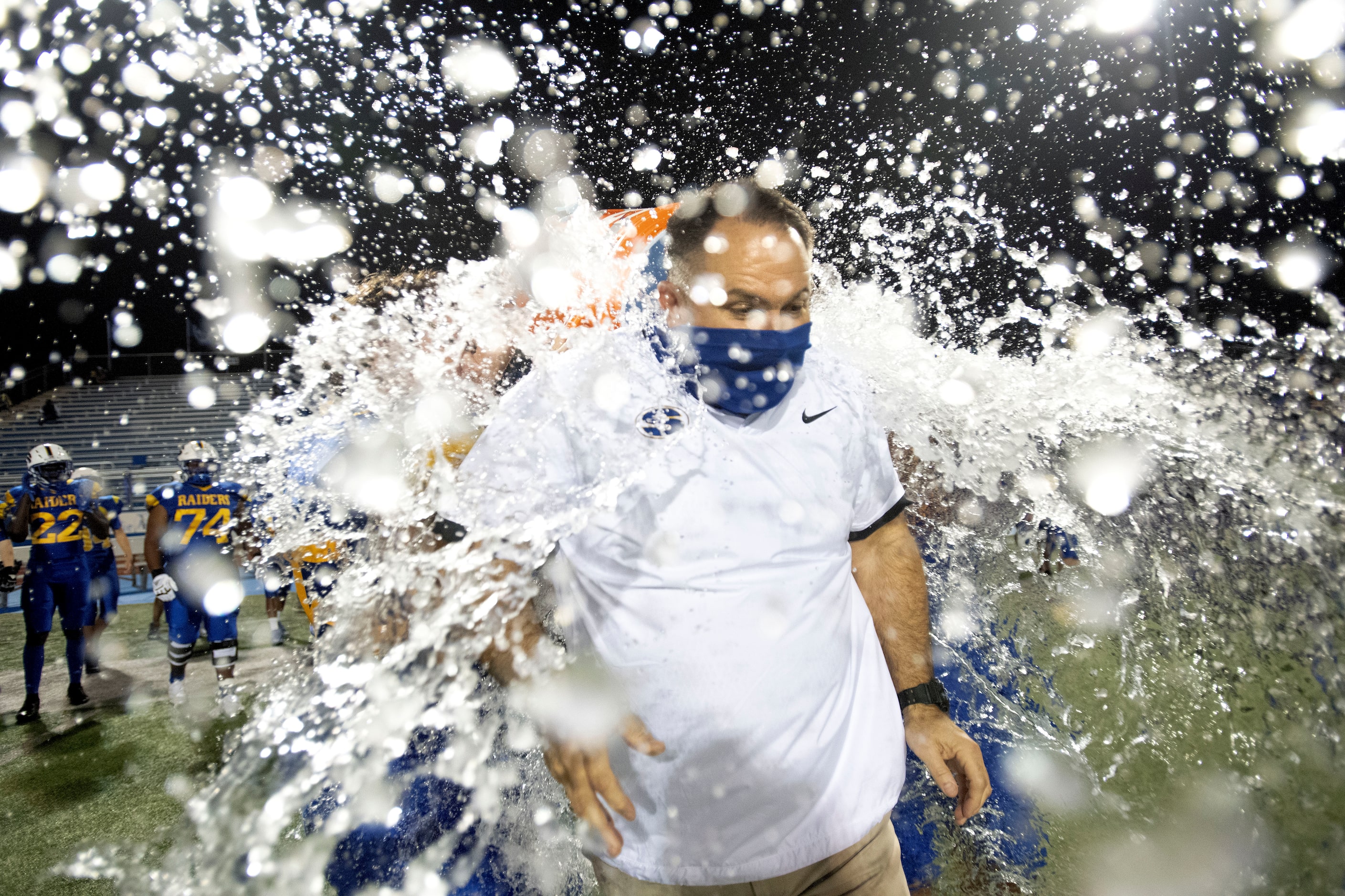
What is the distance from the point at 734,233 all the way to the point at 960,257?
747 inches

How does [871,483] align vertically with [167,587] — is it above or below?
above

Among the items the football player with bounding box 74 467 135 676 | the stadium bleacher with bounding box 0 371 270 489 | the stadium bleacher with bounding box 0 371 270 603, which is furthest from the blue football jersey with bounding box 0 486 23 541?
the stadium bleacher with bounding box 0 371 270 489

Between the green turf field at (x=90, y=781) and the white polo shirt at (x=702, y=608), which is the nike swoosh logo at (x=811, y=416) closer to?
the white polo shirt at (x=702, y=608)

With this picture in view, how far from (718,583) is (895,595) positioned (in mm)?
706

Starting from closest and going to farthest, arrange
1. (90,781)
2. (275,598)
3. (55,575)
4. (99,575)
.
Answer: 1. (90,781)
2. (55,575)
3. (99,575)
4. (275,598)

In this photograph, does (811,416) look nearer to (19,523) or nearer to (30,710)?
(30,710)

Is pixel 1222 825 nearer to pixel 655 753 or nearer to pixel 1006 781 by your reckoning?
pixel 1006 781

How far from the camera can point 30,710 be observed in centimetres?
517

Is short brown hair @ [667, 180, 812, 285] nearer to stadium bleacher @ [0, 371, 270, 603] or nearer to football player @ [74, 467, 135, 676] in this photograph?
football player @ [74, 467, 135, 676]

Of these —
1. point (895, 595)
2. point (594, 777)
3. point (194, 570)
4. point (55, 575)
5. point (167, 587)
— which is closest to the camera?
point (594, 777)

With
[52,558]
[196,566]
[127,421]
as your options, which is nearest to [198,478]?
[196,566]

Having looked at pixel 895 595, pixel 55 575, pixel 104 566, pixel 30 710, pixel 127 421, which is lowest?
pixel 127 421

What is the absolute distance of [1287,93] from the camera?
16484 millimetres

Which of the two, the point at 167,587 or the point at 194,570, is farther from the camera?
the point at 194,570
